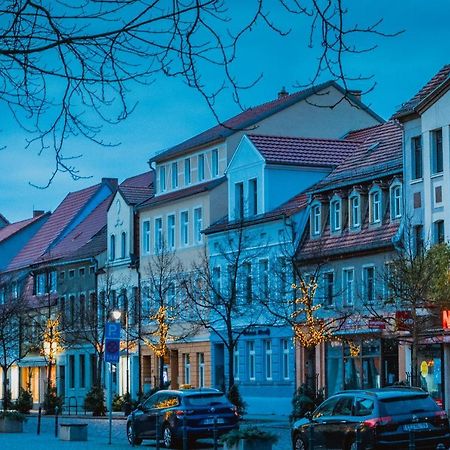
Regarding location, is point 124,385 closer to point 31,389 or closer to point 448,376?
point 31,389

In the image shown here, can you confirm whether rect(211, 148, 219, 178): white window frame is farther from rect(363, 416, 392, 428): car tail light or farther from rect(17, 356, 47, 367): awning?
rect(363, 416, 392, 428): car tail light

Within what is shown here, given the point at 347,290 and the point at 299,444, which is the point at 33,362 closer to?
the point at 347,290

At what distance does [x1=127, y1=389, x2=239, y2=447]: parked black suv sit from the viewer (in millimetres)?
35844

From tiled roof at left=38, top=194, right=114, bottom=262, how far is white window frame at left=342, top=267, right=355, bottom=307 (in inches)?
1229

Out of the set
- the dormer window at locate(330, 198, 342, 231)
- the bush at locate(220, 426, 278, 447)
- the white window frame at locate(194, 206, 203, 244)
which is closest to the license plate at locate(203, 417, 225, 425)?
the bush at locate(220, 426, 278, 447)

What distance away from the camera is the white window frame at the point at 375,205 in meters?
54.6

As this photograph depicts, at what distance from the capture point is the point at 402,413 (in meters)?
26.2

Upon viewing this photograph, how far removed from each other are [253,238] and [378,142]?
23.5 ft

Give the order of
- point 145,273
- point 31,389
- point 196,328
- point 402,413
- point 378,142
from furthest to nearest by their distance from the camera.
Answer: point 31,389, point 145,273, point 196,328, point 378,142, point 402,413

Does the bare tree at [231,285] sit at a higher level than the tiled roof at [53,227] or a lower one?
lower

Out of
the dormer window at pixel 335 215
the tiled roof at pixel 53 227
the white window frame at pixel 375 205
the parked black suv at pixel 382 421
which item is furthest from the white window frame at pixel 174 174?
the parked black suv at pixel 382 421

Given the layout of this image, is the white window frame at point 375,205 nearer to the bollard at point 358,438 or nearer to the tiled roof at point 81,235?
the bollard at point 358,438

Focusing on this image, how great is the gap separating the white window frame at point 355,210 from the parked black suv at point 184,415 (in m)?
19.7

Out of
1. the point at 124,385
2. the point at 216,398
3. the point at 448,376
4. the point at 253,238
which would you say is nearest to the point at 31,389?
the point at 124,385
